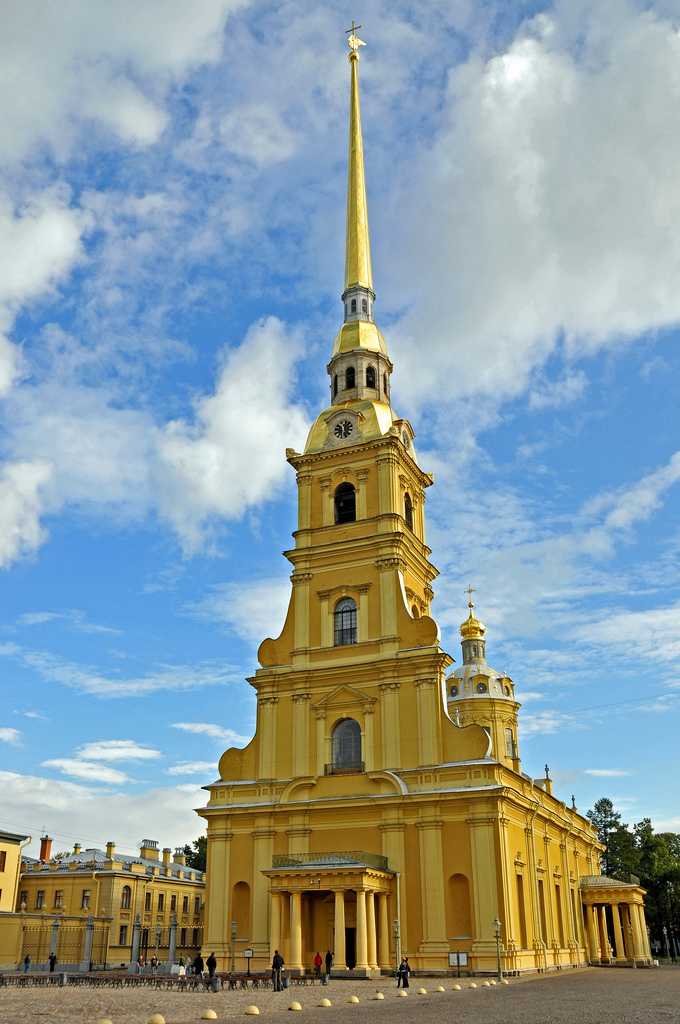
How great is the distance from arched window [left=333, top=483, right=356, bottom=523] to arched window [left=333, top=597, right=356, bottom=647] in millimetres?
4650

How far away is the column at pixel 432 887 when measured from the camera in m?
35.8

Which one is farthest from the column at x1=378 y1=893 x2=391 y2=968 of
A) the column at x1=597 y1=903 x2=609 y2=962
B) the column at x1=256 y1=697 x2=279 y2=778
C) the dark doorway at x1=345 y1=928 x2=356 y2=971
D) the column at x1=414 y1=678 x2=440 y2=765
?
the column at x1=597 y1=903 x2=609 y2=962

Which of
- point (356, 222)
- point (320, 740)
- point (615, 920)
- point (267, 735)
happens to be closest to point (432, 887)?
point (320, 740)

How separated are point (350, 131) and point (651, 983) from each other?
51.5 meters

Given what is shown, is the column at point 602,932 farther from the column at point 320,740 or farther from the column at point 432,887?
the column at point 320,740

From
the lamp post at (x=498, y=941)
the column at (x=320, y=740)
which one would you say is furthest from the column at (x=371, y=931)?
the column at (x=320, y=740)

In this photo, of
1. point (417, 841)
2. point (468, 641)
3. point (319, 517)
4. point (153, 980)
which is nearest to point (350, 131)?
point (319, 517)

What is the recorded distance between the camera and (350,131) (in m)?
59.8

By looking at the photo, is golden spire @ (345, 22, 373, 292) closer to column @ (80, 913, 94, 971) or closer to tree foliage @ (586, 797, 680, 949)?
column @ (80, 913, 94, 971)

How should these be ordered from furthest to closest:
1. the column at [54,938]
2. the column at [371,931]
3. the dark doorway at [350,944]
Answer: the column at [54,938], the dark doorway at [350,944], the column at [371,931]

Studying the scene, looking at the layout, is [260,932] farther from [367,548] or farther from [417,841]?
[367,548]

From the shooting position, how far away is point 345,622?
145ft

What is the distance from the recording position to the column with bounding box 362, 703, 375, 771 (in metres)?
40.2

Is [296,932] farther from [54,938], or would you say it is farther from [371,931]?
[54,938]
